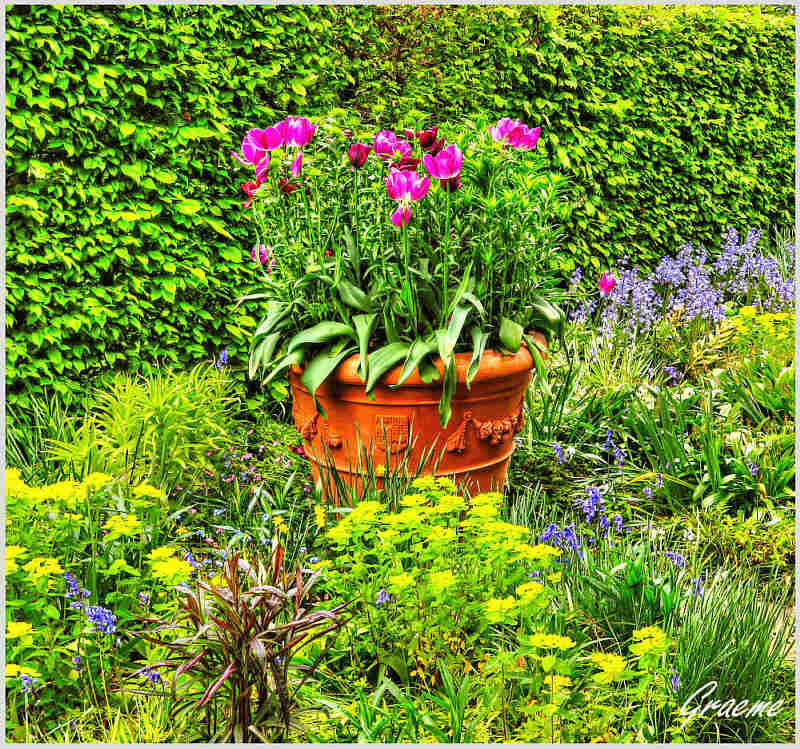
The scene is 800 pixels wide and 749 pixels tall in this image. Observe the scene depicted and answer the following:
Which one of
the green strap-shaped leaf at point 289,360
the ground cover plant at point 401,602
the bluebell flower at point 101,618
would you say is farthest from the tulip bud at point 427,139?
the bluebell flower at point 101,618

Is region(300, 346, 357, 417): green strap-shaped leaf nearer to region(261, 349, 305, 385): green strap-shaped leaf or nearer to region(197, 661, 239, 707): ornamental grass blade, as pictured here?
region(261, 349, 305, 385): green strap-shaped leaf

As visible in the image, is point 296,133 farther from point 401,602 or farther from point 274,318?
point 401,602

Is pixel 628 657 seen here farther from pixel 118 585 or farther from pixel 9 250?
pixel 9 250

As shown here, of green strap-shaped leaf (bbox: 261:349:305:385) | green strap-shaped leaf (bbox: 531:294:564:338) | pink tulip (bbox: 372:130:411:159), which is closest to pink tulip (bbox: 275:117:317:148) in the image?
pink tulip (bbox: 372:130:411:159)

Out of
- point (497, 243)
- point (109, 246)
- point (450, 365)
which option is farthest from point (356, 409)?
point (109, 246)

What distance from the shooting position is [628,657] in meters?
2.44

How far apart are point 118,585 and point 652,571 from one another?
180cm

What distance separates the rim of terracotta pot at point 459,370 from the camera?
3.03m

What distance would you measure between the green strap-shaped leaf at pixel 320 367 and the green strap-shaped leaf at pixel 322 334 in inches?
2.3

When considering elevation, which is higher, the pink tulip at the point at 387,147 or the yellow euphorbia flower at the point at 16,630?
the pink tulip at the point at 387,147

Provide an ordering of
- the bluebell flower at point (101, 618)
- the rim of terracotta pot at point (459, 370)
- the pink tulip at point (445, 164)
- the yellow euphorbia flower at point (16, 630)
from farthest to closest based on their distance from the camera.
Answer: the rim of terracotta pot at point (459, 370) < the pink tulip at point (445, 164) < the bluebell flower at point (101, 618) < the yellow euphorbia flower at point (16, 630)

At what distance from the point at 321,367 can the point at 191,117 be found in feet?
6.83

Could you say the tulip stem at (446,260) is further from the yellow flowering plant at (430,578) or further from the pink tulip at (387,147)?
the yellow flowering plant at (430,578)

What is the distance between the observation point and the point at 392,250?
3205mm
